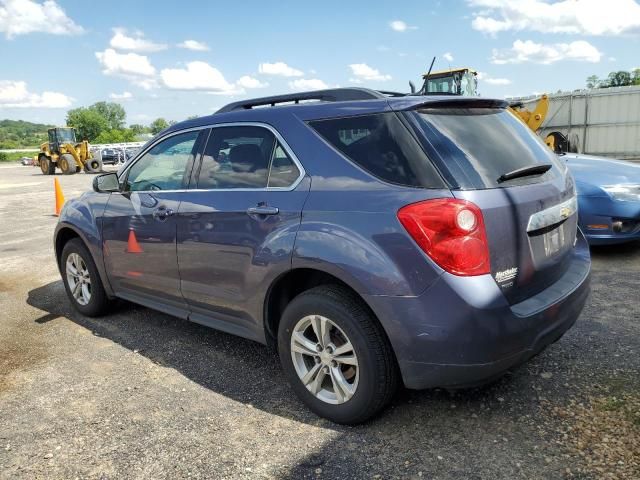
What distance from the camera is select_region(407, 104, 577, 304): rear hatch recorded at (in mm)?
2455

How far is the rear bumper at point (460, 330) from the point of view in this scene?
2357 mm

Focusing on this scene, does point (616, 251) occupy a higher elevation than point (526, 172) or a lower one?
lower

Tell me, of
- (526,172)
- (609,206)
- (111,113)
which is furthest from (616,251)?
(111,113)

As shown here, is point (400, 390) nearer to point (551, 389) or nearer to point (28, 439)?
point (551, 389)

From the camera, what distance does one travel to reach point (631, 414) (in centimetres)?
273

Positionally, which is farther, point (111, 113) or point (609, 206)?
point (111, 113)

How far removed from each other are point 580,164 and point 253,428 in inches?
197

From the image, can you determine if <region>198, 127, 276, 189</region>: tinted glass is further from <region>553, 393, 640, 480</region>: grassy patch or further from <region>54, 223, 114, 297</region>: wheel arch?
<region>553, 393, 640, 480</region>: grassy patch

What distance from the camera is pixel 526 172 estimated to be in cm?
272

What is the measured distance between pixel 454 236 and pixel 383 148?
60cm

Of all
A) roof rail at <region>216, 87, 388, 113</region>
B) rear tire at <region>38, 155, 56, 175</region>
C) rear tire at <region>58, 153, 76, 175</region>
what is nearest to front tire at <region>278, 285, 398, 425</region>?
roof rail at <region>216, 87, 388, 113</region>

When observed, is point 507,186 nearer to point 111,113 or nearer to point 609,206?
point 609,206

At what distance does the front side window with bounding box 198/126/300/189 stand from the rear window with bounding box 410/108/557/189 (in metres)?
0.81

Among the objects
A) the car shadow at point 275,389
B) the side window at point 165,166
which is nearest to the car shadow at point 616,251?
the car shadow at point 275,389
